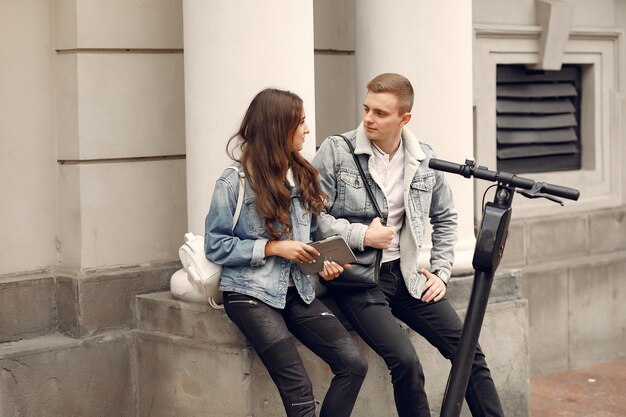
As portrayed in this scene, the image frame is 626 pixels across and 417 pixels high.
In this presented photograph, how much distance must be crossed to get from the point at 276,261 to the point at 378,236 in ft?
1.69

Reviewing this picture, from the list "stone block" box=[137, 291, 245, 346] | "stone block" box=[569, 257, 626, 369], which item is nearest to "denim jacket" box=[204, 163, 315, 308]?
"stone block" box=[137, 291, 245, 346]

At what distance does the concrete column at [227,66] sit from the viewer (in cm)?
634

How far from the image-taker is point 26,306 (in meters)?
6.67

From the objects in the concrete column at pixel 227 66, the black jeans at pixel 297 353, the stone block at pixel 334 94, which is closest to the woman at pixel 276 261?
the black jeans at pixel 297 353

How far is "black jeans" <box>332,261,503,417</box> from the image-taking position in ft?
18.9

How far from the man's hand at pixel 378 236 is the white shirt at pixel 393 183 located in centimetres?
23

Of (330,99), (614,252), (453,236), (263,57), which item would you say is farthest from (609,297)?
(263,57)

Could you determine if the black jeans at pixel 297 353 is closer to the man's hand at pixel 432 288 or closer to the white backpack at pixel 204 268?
the white backpack at pixel 204 268

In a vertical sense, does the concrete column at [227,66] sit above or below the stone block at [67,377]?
above

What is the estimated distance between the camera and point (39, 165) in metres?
6.77

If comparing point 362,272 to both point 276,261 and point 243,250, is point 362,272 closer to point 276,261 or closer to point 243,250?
point 276,261

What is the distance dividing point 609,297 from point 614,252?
387 mm

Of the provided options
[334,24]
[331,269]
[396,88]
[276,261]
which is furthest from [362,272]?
[334,24]

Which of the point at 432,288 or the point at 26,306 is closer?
the point at 432,288
